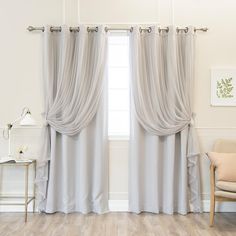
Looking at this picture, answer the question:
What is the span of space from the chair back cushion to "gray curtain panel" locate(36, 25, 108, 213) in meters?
1.36

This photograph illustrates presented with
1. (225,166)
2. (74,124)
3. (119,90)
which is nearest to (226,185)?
(225,166)

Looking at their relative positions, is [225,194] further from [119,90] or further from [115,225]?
[119,90]

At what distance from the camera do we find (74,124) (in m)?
3.95

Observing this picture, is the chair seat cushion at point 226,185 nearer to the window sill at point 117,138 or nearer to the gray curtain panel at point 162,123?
the gray curtain panel at point 162,123

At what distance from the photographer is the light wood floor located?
3.31 meters

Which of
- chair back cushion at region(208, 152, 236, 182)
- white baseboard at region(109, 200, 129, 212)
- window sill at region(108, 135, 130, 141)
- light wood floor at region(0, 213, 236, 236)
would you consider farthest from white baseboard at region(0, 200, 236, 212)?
window sill at region(108, 135, 130, 141)

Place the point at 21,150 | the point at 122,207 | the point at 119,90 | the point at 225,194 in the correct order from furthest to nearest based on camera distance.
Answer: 1. the point at 119,90
2. the point at 122,207
3. the point at 21,150
4. the point at 225,194

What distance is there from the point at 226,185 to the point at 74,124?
1900 millimetres

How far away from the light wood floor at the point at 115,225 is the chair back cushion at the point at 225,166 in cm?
54

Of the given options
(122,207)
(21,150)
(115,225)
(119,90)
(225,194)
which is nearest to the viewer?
(225,194)

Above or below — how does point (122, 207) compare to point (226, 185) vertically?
below

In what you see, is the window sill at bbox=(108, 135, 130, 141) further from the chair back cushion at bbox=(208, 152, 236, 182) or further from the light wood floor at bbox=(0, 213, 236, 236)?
the chair back cushion at bbox=(208, 152, 236, 182)

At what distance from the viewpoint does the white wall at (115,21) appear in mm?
4133

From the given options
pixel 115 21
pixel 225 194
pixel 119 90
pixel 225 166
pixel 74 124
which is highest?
A: pixel 115 21
